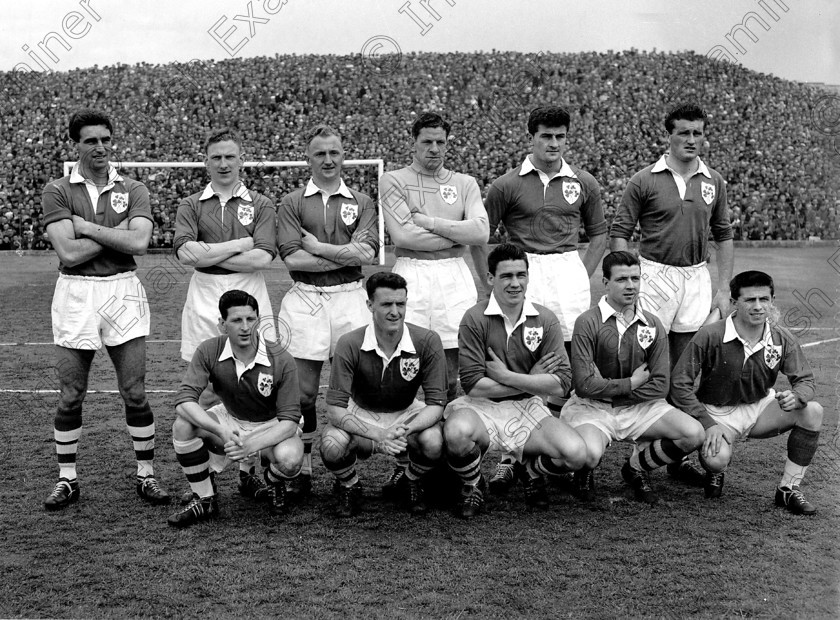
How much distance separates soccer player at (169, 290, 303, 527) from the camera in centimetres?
424

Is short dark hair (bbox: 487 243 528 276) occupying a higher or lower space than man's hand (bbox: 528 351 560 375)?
higher

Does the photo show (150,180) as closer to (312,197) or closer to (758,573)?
(312,197)

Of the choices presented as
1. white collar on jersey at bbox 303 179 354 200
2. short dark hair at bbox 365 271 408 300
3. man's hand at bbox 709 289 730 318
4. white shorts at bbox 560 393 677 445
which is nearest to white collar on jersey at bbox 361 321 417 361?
short dark hair at bbox 365 271 408 300

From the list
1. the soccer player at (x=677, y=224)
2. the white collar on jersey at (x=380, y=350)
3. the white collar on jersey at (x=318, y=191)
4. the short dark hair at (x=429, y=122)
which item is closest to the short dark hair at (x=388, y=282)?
the white collar on jersey at (x=380, y=350)

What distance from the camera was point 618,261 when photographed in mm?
4559

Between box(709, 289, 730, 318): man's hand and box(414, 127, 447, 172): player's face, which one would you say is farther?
box(709, 289, 730, 318): man's hand

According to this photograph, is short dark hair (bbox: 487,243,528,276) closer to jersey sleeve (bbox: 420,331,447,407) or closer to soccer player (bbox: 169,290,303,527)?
jersey sleeve (bbox: 420,331,447,407)

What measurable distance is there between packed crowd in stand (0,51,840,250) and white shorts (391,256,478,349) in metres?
14.4

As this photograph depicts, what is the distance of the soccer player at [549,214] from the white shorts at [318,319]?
32.9 inches

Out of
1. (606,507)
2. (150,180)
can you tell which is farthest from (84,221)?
(150,180)

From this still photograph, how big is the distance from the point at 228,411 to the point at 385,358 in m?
0.85

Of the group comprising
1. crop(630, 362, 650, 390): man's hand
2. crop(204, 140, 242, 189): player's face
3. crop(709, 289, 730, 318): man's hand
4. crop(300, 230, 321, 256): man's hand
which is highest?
crop(204, 140, 242, 189): player's face

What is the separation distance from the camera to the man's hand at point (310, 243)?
468cm

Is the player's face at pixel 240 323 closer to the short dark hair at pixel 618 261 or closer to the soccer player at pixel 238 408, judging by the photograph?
the soccer player at pixel 238 408
